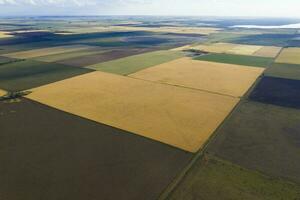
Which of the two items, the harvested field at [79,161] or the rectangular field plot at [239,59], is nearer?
the harvested field at [79,161]

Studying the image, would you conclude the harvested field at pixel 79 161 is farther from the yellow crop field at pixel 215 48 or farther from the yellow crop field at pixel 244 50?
the yellow crop field at pixel 215 48

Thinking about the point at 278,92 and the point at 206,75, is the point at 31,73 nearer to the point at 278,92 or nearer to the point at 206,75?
the point at 206,75

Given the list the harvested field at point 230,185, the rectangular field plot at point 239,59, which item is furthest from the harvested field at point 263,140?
the rectangular field plot at point 239,59

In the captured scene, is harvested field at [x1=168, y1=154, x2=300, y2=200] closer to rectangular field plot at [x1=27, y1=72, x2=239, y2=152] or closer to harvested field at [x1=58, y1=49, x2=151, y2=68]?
rectangular field plot at [x1=27, y1=72, x2=239, y2=152]

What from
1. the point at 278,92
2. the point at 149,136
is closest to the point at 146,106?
the point at 149,136

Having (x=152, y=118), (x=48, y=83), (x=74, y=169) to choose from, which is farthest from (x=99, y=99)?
(x=74, y=169)

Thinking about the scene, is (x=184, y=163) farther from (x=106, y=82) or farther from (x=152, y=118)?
(x=106, y=82)
